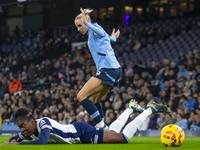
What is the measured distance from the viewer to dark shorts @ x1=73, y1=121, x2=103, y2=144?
6.08m

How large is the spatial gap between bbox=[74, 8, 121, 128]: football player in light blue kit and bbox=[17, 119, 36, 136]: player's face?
1.38 metres

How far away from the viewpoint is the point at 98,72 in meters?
7.22

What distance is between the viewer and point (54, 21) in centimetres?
2238

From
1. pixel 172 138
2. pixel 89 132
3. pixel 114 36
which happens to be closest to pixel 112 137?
pixel 89 132

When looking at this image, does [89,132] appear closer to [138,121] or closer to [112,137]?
[112,137]

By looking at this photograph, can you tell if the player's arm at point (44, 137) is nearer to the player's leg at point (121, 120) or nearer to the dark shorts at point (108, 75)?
the player's leg at point (121, 120)

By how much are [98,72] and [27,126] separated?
1920 mm

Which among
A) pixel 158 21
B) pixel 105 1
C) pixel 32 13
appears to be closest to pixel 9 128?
pixel 105 1

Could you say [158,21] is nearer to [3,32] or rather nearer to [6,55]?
[6,55]

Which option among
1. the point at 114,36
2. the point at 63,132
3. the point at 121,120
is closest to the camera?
the point at 63,132

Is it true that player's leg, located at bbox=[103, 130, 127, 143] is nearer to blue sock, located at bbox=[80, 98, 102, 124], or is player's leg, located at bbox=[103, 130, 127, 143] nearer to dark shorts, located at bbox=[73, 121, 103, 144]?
dark shorts, located at bbox=[73, 121, 103, 144]

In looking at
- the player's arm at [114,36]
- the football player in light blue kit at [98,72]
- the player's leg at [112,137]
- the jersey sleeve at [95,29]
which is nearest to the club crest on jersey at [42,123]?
the player's leg at [112,137]

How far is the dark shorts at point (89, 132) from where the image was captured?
239 inches

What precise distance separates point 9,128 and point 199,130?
7.25 m
